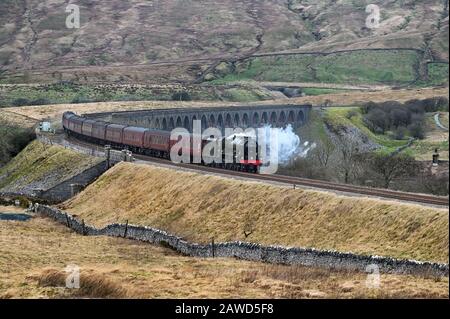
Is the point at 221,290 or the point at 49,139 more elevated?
the point at 221,290

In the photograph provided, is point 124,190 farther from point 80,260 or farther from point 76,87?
point 76,87

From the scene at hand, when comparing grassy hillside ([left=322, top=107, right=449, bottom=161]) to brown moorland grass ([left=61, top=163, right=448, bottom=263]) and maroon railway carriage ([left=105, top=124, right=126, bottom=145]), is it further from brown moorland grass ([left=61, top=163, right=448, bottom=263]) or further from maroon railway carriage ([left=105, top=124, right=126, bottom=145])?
maroon railway carriage ([left=105, top=124, right=126, bottom=145])

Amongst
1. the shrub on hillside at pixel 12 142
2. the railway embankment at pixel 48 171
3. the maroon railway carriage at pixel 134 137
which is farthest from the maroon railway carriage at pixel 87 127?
the maroon railway carriage at pixel 134 137

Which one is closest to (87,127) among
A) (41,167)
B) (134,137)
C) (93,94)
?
(41,167)

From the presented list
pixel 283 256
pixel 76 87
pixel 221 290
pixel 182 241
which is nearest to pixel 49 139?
pixel 182 241

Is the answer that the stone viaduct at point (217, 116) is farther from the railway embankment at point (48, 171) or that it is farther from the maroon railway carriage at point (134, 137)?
the maroon railway carriage at point (134, 137)

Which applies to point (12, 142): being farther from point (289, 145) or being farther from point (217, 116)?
point (217, 116)

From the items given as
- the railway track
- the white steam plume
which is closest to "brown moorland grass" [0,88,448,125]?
the white steam plume
